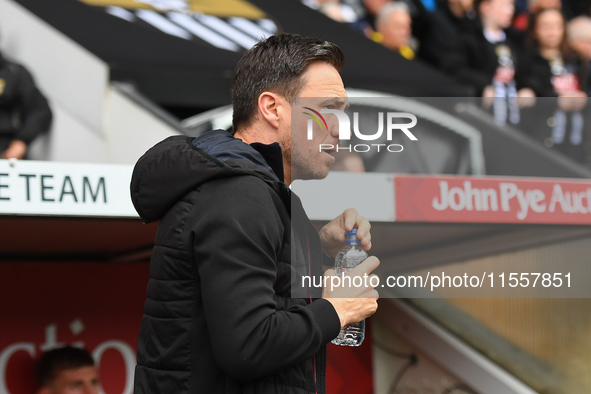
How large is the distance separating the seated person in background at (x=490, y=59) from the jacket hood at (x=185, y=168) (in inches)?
156

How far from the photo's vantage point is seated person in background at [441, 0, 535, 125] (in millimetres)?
5195

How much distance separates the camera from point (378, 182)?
6.45 feet

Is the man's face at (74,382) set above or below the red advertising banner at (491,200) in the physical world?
below

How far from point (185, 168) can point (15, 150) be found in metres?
2.49

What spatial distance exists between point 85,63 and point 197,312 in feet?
9.28

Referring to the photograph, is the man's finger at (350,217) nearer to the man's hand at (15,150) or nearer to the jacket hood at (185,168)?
the jacket hood at (185,168)

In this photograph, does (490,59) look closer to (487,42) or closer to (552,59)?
(487,42)

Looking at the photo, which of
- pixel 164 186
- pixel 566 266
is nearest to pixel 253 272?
pixel 164 186

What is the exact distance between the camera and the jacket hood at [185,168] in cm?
120

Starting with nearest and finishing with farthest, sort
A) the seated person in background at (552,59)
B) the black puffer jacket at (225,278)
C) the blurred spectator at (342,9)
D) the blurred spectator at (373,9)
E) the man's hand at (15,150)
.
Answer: the black puffer jacket at (225,278), the man's hand at (15,150), the seated person in background at (552,59), the blurred spectator at (342,9), the blurred spectator at (373,9)

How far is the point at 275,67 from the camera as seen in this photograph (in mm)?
1360

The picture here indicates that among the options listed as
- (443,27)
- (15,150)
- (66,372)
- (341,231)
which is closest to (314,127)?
(341,231)

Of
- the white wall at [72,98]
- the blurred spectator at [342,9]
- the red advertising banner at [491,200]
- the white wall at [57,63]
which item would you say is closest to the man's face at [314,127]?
the red advertising banner at [491,200]

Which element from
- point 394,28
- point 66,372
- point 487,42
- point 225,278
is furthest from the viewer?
point 487,42
